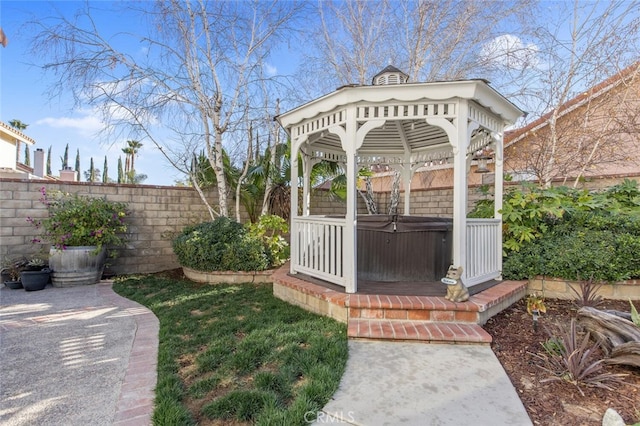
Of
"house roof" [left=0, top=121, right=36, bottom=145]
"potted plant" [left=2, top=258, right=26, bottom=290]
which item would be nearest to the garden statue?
"potted plant" [left=2, top=258, right=26, bottom=290]

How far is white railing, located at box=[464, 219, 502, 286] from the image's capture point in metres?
3.74

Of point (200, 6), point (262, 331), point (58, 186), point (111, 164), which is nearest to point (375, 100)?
point (262, 331)

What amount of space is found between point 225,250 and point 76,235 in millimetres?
2458

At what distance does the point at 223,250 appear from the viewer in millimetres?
5414

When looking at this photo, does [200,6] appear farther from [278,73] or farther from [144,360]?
[144,360]

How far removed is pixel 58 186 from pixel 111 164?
88.8ft

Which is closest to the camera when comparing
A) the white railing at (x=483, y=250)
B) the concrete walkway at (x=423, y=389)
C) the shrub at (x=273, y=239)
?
the concrete walkway at (x=423, y=389)

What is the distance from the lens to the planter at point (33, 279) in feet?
16.2

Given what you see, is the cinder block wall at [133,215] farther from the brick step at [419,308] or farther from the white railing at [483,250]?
the white railing at [483,250]

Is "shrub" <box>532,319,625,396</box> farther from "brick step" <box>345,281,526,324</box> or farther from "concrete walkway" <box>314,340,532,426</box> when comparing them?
"brick step" <box>345,281,526,324</box>

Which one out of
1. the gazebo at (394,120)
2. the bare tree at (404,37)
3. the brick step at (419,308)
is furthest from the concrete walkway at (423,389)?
the bare tree at (404,37)

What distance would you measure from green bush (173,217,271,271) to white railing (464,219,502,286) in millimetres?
3337

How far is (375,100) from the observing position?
11.1 feet

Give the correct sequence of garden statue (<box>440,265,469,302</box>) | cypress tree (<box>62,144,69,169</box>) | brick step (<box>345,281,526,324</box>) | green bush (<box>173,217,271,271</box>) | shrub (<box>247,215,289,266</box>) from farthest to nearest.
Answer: cypress tree (<box>62,144,69,169</box>), shrub (<box>247,215,289,266</box>), green bush (<box>173,217,271,271</box>), garden statue (<box>440,265,469,302</box>), brick step (<box>345,281,526,324</box>)
